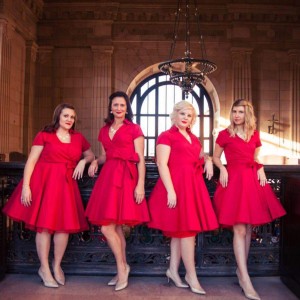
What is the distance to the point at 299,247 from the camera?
4699 mm

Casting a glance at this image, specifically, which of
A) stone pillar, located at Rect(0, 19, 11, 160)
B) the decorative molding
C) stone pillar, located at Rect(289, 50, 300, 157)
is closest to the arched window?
the decorative molding

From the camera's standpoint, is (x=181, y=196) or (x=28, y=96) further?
(x=28, y=96)

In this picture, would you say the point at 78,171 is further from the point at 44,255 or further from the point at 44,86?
the point at 44,86

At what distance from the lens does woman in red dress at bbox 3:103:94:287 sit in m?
4.80

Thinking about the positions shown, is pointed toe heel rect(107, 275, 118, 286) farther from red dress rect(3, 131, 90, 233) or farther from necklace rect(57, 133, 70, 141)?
necklace rect(57, 133, 70, 141)

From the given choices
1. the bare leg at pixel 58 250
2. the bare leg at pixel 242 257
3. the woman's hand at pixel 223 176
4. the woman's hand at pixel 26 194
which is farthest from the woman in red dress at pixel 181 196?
the woman's hand at pixel 26 194

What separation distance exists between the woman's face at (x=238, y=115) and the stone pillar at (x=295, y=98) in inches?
441

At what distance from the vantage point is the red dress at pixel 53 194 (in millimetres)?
4789

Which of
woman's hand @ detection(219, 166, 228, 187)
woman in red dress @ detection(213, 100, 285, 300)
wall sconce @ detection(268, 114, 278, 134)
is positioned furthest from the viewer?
wall sconce @ detection(268, 114, 278, 134)

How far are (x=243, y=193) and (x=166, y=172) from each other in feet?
2.87

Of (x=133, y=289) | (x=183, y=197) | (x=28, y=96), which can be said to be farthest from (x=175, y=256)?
(x=28, y=96)

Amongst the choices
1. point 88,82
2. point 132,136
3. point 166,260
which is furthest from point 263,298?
point 88,82

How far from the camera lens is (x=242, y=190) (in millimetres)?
4770

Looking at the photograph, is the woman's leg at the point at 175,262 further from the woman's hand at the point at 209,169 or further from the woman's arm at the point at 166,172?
the woman's hand at the point at 209,169
